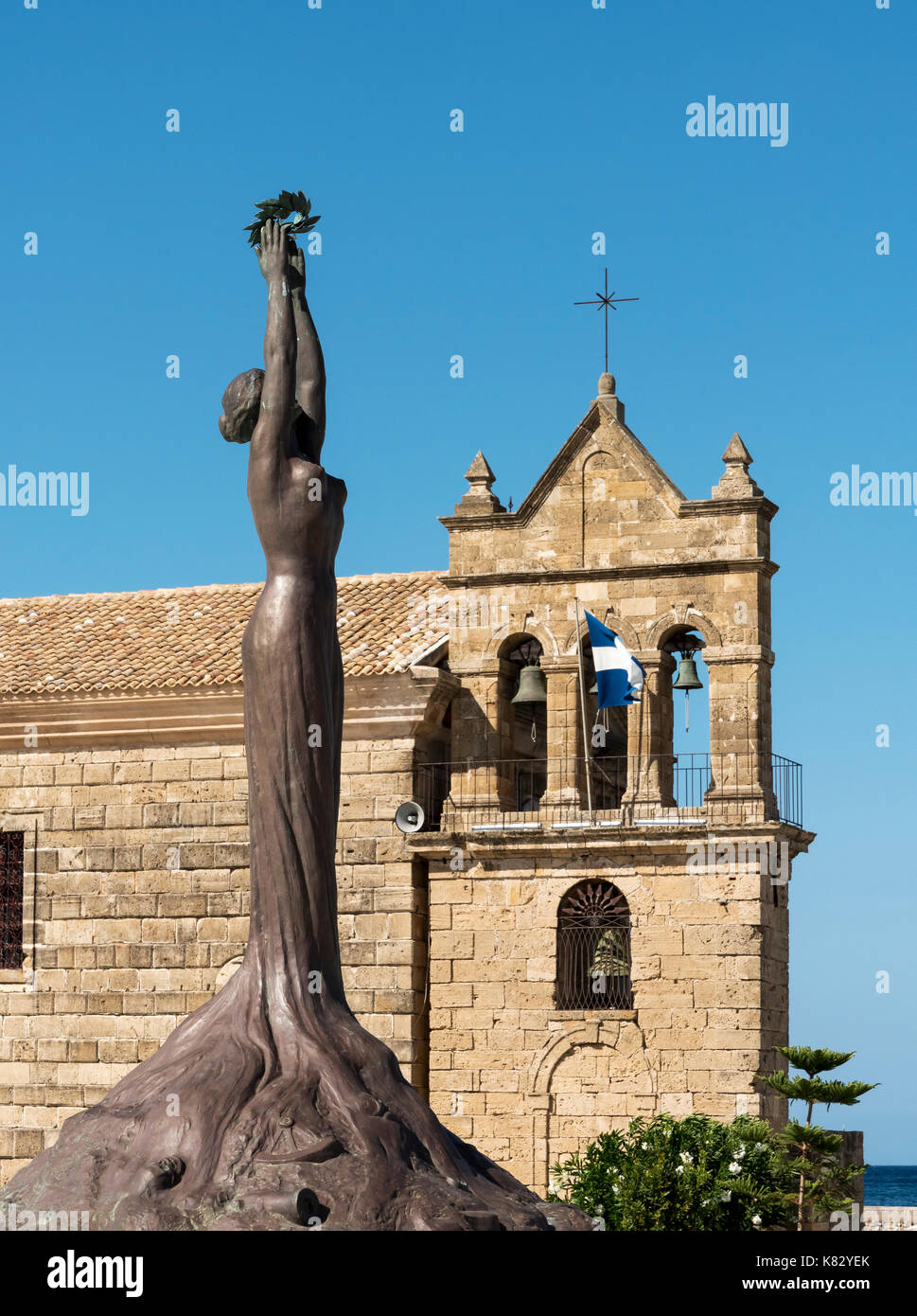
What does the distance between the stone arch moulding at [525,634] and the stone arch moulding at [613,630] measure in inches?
7.0

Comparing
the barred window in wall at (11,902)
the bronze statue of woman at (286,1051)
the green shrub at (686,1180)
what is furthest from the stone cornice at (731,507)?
the bronze statue of woman at (286,1051)

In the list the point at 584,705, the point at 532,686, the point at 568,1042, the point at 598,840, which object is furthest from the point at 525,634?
the point at 568,1042

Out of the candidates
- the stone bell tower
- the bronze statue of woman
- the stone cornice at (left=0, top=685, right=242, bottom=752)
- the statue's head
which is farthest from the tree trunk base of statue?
the stone cornice at (left=0, top=685, right=242, bottom=752)

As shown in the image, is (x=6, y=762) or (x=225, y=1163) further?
(x=6, y=762)

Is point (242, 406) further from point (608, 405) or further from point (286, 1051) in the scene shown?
point (608, 405)

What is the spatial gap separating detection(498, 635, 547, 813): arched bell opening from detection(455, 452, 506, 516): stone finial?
1662 millimetres

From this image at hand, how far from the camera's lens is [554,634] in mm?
24469

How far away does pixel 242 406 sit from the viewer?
13156mm

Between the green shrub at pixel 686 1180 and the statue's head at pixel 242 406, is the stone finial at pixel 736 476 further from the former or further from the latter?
the statue's head at pixel 242 406

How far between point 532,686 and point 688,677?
6.19ft

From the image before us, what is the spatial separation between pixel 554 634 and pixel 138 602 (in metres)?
6.68

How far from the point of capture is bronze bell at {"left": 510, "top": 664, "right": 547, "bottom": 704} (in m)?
24.6
